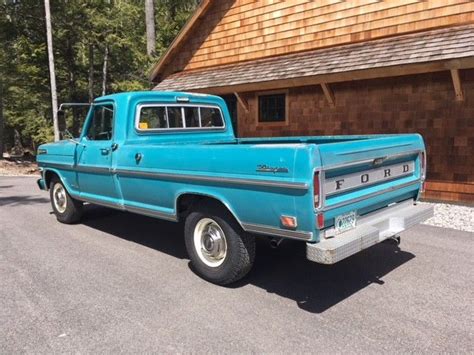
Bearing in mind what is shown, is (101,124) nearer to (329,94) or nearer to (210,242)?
(210,242)

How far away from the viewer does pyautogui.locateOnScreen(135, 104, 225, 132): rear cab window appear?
5.32 meters

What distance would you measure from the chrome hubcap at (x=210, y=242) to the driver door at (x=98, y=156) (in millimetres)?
1577

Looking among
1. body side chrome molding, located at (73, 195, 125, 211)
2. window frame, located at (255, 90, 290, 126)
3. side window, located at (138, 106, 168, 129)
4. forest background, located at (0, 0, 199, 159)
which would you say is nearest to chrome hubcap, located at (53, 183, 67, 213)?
body side chrome molding, located at (73, 195, 125, 211)

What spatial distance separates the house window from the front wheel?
7.40 metres

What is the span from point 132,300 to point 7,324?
1032mm

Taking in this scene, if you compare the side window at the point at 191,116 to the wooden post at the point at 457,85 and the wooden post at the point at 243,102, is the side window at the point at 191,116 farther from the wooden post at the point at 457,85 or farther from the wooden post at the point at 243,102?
the wooden post at the point at 243,102

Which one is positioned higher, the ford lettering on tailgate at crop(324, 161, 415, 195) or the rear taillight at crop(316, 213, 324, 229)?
the ford lettering on tailgate at crop(324, 161, 415, 195)

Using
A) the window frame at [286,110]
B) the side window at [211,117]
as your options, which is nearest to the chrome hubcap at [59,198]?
the side window at [211,117]

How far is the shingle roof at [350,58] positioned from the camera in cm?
750

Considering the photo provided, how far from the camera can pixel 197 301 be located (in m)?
3.80

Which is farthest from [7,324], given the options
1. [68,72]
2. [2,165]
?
[68,72]

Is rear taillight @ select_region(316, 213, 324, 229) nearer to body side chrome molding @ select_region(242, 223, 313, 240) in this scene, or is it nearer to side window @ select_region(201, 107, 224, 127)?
body side chrome molding @ select_region(242, 223, 313, 240)

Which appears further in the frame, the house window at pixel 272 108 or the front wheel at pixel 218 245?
the house window at pixel 272 108

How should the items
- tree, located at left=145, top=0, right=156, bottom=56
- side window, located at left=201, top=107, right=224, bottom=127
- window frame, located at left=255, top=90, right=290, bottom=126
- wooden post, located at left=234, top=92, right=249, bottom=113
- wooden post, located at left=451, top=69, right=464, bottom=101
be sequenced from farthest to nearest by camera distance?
tree, located at left=145, top=0, right=156, bottom=56 < wooden post, located at left=234, top=92, right=249, bottom=113 < window frame, located at left=255, top=90, right=290, bottom=126 < wooden post, located at left=451, top=69, right=464, bottom=101 < side window, located at left=201, top=107, right=224, bottom=127
